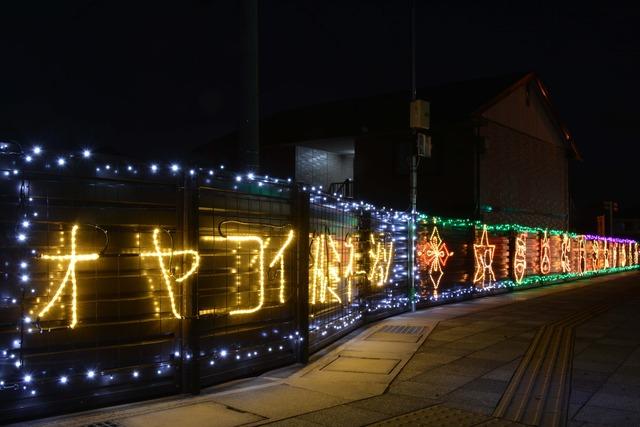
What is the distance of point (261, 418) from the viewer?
6.26 meters

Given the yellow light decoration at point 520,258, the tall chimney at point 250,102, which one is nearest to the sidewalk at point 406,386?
the tall chimney at point 250,102

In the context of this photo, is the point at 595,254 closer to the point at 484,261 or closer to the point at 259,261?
the point at 484,261

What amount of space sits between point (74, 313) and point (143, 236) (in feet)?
3.37

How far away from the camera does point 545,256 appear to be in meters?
25.8

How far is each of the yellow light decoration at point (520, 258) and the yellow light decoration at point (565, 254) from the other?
19.3 ft

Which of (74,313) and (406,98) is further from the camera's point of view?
(406,98)

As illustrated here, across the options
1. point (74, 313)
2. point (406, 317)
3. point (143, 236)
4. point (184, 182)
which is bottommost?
point (406, 317)

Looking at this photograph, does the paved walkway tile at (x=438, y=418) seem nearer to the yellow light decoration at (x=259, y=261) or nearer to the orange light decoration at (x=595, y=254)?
the yellow light decoration at (x=259, y=261)

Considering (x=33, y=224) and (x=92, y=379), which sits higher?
(x=33, y=224)

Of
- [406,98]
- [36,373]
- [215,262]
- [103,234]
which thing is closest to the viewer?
[36,373]

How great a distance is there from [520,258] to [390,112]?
9.62m

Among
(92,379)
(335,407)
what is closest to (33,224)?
(92,379)

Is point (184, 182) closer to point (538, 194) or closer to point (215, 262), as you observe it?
point (215, 262)

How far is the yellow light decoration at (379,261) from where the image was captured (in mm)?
13211
